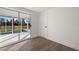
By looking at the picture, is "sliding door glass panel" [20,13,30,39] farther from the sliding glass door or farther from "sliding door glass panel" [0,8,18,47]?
"sliding door glass panel" [0,8,18,47]

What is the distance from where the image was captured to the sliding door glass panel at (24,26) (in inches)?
132

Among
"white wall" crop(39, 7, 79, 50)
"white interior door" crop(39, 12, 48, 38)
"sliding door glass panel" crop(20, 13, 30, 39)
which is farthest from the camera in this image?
"sliding door glass panel" crop(20, 13, 30, 39)

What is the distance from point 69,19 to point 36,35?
1537 mm

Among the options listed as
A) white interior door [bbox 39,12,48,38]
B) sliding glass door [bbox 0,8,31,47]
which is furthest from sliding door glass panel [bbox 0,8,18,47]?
white interior door [bbox 39,12,48,38]

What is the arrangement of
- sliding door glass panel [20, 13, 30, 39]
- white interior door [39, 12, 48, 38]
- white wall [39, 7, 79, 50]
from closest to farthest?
white wall [39, 7, 79, 50] < white interior door [39, 12, 48, 38] < sliding door glass panel [20, 13, 30, 39]

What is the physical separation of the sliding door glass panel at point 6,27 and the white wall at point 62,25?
1243 mm

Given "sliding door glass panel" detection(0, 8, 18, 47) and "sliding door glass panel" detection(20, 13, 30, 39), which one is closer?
"sliding door glass panel" detection(0, 8, 18, 47)

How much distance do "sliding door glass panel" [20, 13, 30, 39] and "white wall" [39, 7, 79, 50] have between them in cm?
64

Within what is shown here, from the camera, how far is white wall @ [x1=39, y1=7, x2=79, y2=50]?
2.74 m

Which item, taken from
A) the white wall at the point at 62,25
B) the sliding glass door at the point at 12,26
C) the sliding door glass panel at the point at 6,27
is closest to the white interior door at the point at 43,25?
the white wall at the point at 62,25
